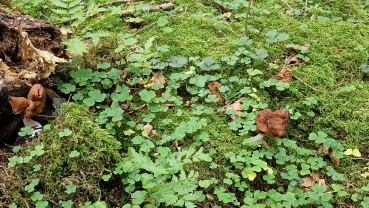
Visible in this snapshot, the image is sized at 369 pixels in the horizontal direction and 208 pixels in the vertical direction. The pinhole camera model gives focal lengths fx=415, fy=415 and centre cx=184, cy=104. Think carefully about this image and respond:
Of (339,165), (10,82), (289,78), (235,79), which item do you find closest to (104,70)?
(10,82)

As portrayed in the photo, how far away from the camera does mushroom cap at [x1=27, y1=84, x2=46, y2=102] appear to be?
3.56 metres

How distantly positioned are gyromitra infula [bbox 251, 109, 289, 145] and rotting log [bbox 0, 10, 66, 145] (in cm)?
196

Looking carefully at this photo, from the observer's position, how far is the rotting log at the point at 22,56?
360cm

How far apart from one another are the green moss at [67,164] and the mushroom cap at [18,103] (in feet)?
0.91

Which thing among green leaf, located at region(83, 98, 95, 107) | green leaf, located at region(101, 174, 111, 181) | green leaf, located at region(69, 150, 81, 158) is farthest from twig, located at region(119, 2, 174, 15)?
green leaf, located at region(101, 174, 111, 181)

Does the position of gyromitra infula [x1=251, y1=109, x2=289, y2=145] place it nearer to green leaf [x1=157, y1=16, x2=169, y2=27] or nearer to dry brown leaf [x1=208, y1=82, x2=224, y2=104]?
dry brown leaf [x1=208, y1=82, x2=224, y2=104]

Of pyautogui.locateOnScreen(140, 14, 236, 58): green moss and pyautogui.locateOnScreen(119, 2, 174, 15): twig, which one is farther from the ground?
pyautogui.locateOnScreen(119, 2, 174, 15): twig

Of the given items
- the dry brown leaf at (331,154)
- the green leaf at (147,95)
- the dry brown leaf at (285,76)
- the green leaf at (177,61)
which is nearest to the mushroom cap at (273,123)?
the dry brown leaf at (331,154)

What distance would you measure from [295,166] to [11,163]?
2.43m

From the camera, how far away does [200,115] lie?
416cm

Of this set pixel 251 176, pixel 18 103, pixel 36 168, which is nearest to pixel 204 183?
pixel 251 176

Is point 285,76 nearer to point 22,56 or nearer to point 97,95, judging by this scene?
point 97,95

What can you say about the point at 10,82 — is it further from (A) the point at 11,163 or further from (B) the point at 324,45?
(B) the point at 324,45

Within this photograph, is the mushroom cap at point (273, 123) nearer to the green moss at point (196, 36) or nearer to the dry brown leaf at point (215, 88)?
the dry brown leaf at point (215, 88)
